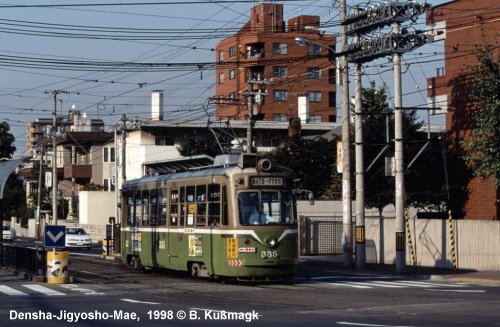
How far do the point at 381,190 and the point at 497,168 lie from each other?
1612 centimetres

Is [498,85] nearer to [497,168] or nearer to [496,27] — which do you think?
[497,168]

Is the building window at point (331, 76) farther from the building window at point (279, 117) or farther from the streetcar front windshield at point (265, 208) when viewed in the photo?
the streetcar front windshield at point (265, 208)

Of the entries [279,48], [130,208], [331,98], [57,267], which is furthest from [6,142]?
[57,267]

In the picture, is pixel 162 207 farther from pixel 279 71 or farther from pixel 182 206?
pixel 279 71

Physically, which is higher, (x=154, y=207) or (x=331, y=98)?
(x=331, y=98)

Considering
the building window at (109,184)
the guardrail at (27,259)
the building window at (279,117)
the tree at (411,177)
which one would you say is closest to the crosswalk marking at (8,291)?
the guardrail at (27,259)

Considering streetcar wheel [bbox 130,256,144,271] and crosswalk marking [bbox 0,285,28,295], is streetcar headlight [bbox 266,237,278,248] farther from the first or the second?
streetcar wheel [bbox 130,256,144,271]

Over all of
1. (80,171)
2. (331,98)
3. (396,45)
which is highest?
(331,98)

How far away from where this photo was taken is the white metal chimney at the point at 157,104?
79.4m

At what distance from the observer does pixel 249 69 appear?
288 ft

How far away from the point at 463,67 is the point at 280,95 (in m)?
49.4

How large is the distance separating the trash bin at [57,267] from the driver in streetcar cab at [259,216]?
544 cm

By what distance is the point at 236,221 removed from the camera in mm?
25031

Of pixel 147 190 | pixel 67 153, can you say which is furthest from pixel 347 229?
pixel 67 153
